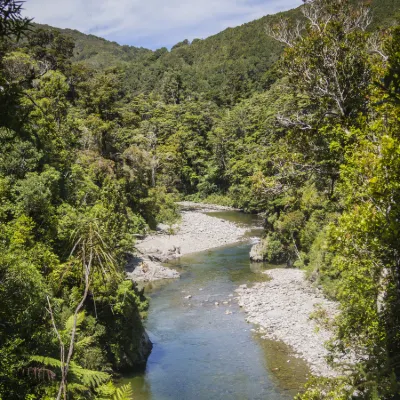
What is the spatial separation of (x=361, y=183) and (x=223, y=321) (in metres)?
16.0

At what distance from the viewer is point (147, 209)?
42.0 m

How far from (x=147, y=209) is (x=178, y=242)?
4.71 m

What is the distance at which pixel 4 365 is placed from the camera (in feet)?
29.0

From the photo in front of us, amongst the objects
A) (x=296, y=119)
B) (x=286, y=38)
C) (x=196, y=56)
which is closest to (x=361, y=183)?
(x=296, y=119)

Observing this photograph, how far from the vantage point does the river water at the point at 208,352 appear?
639 inches

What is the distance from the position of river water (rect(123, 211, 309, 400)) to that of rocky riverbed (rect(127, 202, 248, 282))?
6.72ft

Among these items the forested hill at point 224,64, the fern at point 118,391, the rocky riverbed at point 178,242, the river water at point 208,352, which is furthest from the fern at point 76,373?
the forested hill at point 224,64

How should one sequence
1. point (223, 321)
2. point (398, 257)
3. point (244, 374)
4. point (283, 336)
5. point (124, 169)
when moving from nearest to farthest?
point (398, 257), point (244, 374), point (283, 336), point (223, 321), point (124, 169)

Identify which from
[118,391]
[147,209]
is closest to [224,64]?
[147,209]

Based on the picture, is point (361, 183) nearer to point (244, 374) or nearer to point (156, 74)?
point (244, 374)

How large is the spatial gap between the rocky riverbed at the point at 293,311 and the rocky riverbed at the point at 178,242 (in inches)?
290

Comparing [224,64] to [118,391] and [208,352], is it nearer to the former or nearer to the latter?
[208,352]

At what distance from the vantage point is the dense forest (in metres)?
7.38

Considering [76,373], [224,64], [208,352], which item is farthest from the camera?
[224,64]
